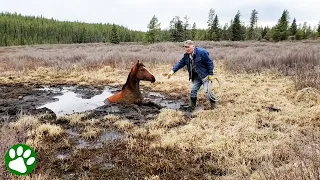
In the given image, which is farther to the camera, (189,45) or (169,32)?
(169,32)

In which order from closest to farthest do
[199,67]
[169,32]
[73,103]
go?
[199,67]
[73,103]
[169,32]

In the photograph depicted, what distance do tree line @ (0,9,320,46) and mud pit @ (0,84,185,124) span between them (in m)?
52.6

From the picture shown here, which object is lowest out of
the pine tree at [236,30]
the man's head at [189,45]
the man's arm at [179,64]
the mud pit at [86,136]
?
the mud pit at [86,136]

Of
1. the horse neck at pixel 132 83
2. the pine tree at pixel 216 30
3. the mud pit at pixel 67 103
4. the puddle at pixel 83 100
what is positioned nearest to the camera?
the mud pit at pixel 67 103

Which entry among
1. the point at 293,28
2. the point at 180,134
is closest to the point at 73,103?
the point at 180,134

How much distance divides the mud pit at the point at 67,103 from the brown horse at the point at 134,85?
1.00 ft

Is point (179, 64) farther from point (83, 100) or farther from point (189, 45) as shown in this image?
point (83, 100)

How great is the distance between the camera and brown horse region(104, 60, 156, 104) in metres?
8.92

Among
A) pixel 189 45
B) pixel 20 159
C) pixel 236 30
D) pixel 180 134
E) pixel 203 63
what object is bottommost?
pixel 180 134

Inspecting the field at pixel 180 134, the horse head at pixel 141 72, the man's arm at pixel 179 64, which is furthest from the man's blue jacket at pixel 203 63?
the horse head at pixel 141 72

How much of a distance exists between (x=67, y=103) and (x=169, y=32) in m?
71.2

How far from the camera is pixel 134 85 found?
9039mm

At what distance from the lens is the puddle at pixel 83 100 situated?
8836mm

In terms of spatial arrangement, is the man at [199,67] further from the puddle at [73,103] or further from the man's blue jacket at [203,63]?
the puddle at [73,103]
